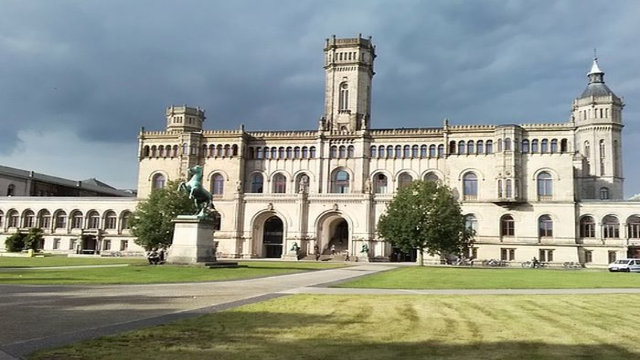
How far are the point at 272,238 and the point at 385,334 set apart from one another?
77977mm

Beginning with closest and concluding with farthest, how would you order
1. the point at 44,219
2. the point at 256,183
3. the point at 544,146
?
1. the point at 544,146
2. the point at 256,183
3. the point at 44,219

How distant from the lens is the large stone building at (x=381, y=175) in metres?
78.1

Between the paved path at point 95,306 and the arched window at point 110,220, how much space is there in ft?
241

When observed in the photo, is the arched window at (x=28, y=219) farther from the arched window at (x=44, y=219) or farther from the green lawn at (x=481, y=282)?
the green lawn at (x=481, y=282)

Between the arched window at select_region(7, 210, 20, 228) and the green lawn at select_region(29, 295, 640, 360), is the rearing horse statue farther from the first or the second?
the arched window at select_region(7, 210, 20, 228)

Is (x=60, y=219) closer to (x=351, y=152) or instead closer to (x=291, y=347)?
(x=351, y=152)

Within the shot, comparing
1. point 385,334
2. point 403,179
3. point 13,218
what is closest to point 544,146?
point 403,179

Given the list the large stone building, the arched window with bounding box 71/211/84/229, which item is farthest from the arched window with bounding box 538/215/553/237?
the arched window with bounding box 71/211/84/229

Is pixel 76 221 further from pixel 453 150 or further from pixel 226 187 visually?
pixel 453 150

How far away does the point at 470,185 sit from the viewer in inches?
3270

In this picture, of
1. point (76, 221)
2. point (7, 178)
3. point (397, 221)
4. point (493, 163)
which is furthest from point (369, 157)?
point (7, 178)

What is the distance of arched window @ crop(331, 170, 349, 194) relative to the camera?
89688 mm

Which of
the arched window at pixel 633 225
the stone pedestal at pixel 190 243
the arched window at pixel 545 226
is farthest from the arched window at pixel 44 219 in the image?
the arched window at pixel 633 225

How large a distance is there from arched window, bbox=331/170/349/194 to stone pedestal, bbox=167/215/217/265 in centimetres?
4959
